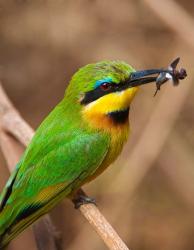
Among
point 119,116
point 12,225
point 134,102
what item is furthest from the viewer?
point 134,102

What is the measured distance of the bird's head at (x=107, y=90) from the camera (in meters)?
3.07

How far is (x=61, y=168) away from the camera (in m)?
3.24

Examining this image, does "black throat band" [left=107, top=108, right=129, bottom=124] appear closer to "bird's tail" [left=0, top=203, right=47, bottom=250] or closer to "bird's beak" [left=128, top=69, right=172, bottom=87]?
"bird's beak" [left=128, top=69, right=172, bottom=87]

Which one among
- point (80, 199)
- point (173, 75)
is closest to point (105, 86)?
point (173, 75)

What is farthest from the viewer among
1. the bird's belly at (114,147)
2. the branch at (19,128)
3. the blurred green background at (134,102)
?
the blurred green background at (134,102)

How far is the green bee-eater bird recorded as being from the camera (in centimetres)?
314

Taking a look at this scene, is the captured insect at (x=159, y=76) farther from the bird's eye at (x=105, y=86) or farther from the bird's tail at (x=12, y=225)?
the bird's tail at (x=12, y=225)

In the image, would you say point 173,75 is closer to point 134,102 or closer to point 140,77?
point 140,77

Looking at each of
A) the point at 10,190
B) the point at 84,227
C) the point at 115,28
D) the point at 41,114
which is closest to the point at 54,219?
the point at 84,227

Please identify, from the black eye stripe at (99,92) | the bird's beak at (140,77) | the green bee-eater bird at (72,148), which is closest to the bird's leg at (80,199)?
the green bee-eater bird at (72,148)

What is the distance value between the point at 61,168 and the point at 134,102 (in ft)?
5.98

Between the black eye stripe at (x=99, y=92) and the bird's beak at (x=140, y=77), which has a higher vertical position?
the black eye stripe at (x=99, y=92)

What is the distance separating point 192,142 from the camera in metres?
4.80

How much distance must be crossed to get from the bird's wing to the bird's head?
0.10m
